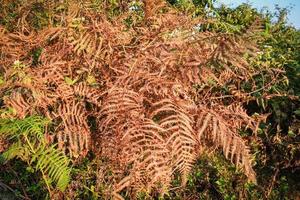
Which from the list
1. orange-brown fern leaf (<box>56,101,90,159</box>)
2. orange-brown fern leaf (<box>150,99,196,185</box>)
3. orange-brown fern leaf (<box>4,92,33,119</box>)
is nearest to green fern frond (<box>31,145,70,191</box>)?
orange-brown fern leaf (<box>56,101,90,159</box>)

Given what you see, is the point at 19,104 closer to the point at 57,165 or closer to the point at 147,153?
the point at 57,165

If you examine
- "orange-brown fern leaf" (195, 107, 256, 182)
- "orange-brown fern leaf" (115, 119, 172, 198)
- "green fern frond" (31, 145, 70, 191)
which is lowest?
"green fern frond" (31, 145, 70, 191)

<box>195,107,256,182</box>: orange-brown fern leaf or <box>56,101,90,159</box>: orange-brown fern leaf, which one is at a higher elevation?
<box>195,107,256,182</box>: orange-brown fern leaf

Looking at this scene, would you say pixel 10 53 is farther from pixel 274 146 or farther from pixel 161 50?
Result: pixel 274 146

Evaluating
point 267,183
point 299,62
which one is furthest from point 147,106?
point 299,62

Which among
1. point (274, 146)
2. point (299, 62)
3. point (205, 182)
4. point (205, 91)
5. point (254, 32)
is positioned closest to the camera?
point (254, 32)

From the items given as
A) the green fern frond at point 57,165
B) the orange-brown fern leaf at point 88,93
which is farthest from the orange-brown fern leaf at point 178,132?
the green fern frond at point 57,165

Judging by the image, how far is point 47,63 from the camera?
3389 mm

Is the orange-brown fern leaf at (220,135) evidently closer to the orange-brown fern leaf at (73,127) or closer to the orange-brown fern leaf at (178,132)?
the orange-brown fern leaf at (178,132)

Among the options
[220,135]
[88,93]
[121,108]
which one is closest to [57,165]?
[121,108]

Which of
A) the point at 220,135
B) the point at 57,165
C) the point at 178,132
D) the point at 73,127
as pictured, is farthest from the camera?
the point at 73,127

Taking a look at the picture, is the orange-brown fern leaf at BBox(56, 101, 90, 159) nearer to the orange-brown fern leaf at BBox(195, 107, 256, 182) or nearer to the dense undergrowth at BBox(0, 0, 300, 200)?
the dense undergrowth at BBox(0, 0, 300, 200)

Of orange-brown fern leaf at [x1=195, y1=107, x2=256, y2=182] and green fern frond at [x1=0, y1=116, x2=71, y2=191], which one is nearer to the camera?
green fern frond at [x1=0, y1=116, x2=71, y2=191]

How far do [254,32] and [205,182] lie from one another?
1770mm
